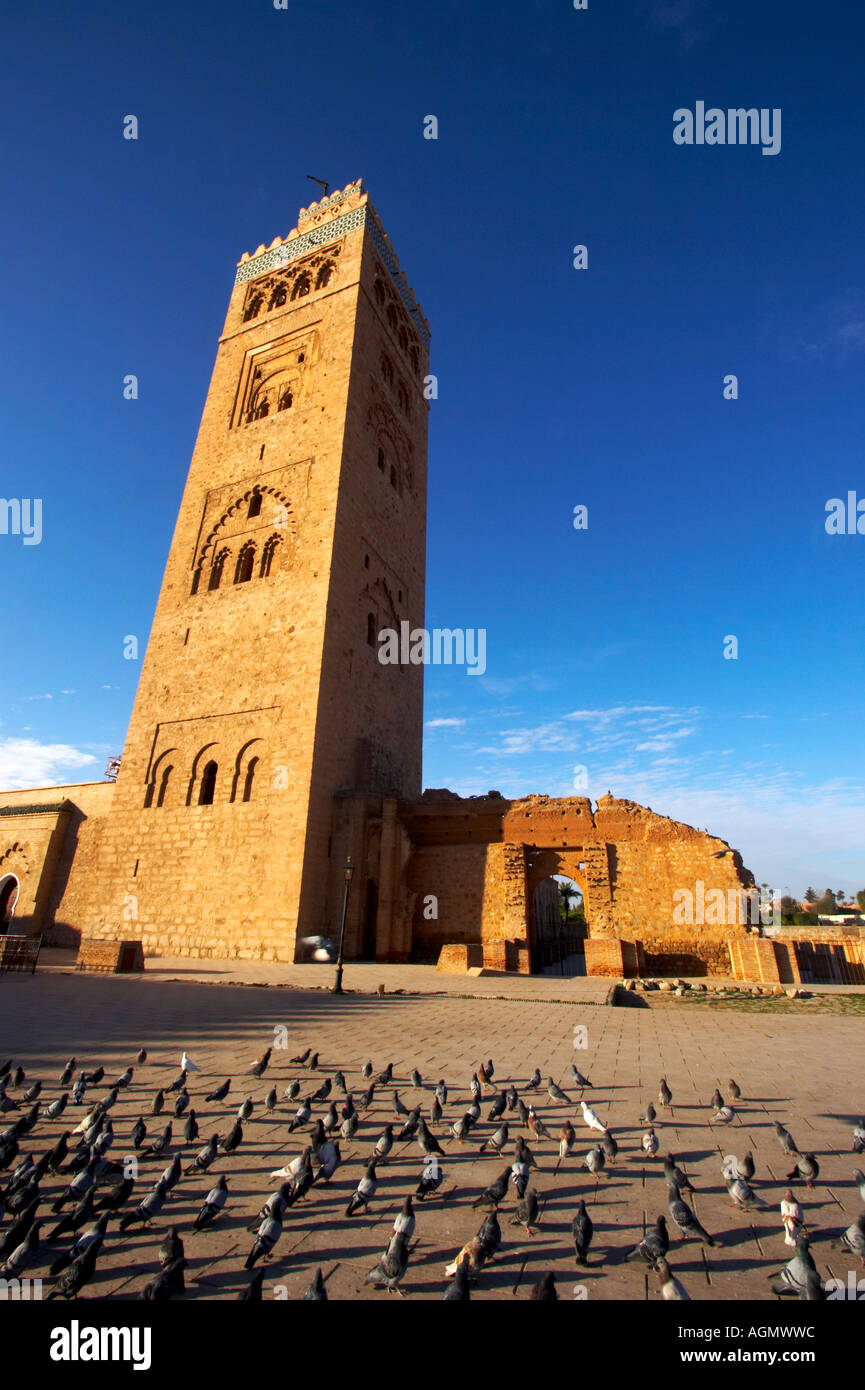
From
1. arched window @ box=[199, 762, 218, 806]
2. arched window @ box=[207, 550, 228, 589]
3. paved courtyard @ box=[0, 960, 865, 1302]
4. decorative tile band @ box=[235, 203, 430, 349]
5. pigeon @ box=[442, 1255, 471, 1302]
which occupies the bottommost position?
paved courtyard @ box=[0, 960, 865, 1302]

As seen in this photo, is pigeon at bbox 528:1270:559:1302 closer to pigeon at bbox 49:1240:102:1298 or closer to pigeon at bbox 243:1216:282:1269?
pigeon at bbox 243:1216:282:1269

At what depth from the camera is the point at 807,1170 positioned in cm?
331

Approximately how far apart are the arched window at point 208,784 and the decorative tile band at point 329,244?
23.8m

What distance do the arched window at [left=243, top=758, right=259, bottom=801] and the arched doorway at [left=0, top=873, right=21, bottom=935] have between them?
527 inches

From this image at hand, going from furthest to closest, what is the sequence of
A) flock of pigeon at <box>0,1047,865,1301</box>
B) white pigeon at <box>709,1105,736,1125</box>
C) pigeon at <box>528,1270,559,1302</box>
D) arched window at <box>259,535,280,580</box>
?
arched window at <box>259,535,280,580</box>
white pigeon at <box>709,1105,736,1125</box>
flock of pigeon at <box>0,1047,865,1301</box>
pigeon at <box>528,1270,559,1302</box>

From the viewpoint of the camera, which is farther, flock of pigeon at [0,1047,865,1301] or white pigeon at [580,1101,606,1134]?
white pigeon at [580,1101,606,1134]

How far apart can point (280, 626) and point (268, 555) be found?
350 cm

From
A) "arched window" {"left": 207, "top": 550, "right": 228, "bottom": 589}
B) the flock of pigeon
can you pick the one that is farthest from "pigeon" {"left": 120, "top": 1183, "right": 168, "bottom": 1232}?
"arched window" {"left": 207, "top": 550, "right": 228, "bottom": 589}

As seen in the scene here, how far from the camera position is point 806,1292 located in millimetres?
2188

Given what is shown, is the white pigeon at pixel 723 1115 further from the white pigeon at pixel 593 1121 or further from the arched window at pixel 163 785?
the arched window at pixel 163 785

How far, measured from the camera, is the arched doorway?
24.7m

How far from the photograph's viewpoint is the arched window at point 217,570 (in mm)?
22641
